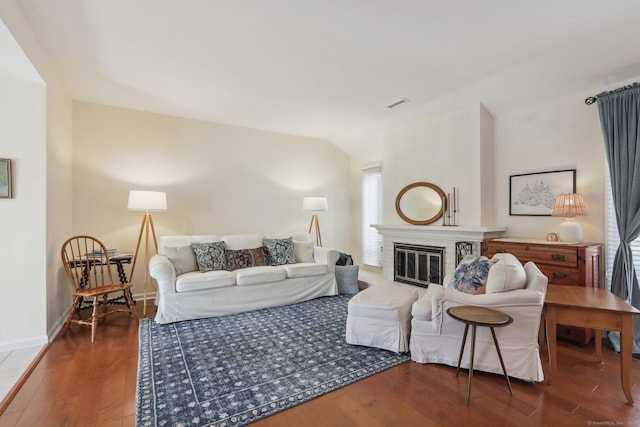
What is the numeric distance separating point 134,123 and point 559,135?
213 inches

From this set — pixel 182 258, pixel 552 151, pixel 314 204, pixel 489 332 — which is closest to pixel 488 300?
pixel 489 332

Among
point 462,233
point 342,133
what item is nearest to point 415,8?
point 462,233

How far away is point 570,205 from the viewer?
311 cm

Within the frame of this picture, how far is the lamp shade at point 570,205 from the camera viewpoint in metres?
3.08

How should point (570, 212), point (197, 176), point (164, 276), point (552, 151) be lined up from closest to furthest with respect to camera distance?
1. point (570, 212)
2. point (164, 276)
3. point (552, 151)
4. point (197, 176)

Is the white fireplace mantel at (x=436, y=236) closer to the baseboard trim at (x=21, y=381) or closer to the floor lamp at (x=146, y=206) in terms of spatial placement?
the floor lamp at (x=146, y=206)

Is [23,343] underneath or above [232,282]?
underneath

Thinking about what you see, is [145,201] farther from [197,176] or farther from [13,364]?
[13,364]

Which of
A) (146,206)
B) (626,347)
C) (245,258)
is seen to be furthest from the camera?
(245,258)

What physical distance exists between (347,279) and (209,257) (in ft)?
6.43

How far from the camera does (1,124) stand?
2705mm

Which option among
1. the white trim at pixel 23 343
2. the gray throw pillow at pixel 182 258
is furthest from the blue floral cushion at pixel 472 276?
the white trim at pixel 23 343

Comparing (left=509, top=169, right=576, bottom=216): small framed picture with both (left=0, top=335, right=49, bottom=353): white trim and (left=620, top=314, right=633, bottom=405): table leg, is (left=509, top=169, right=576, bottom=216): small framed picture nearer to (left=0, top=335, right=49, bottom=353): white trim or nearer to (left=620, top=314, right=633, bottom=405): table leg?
(left=620, top=314, right=633, bottom=405): table leg

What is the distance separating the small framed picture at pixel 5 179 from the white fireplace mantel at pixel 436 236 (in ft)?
14.5
